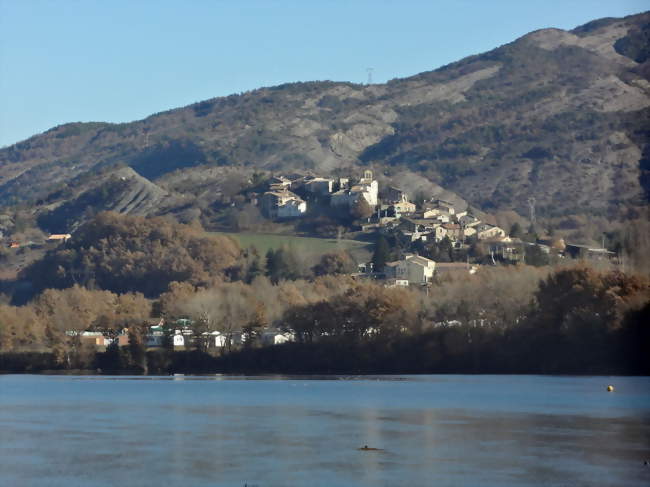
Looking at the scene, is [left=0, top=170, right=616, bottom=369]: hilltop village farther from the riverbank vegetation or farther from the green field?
the green field

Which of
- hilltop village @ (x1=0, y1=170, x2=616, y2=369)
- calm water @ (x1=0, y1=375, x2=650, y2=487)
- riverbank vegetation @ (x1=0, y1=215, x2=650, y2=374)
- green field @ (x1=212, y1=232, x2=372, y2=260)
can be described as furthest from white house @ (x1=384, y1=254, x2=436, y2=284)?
calm water @ (x1=0, y1=375, x2=650, y2=487)

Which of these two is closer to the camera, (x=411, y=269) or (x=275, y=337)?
(x=275, y=337)

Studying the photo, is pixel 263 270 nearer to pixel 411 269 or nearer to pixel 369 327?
pixel 411 269

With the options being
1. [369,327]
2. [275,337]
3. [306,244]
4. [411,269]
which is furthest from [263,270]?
[369,327]

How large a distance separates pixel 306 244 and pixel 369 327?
88018 mm

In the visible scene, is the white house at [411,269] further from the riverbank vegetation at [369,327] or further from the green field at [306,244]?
the riverbank vegetation at [369,327]

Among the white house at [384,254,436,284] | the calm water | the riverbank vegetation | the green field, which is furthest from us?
the green field

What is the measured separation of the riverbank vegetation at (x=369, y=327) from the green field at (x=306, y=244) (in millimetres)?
40090

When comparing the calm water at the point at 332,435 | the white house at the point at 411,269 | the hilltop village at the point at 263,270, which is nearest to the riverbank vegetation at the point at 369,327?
the hilltop village at the point at 263,270

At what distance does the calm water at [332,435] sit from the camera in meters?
36.0

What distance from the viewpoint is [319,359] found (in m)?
97.8

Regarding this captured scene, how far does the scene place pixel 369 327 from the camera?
325 ft

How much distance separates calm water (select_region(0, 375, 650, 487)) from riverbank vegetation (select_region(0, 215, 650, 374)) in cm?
1000

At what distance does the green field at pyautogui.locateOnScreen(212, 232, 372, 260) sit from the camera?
591 ft
